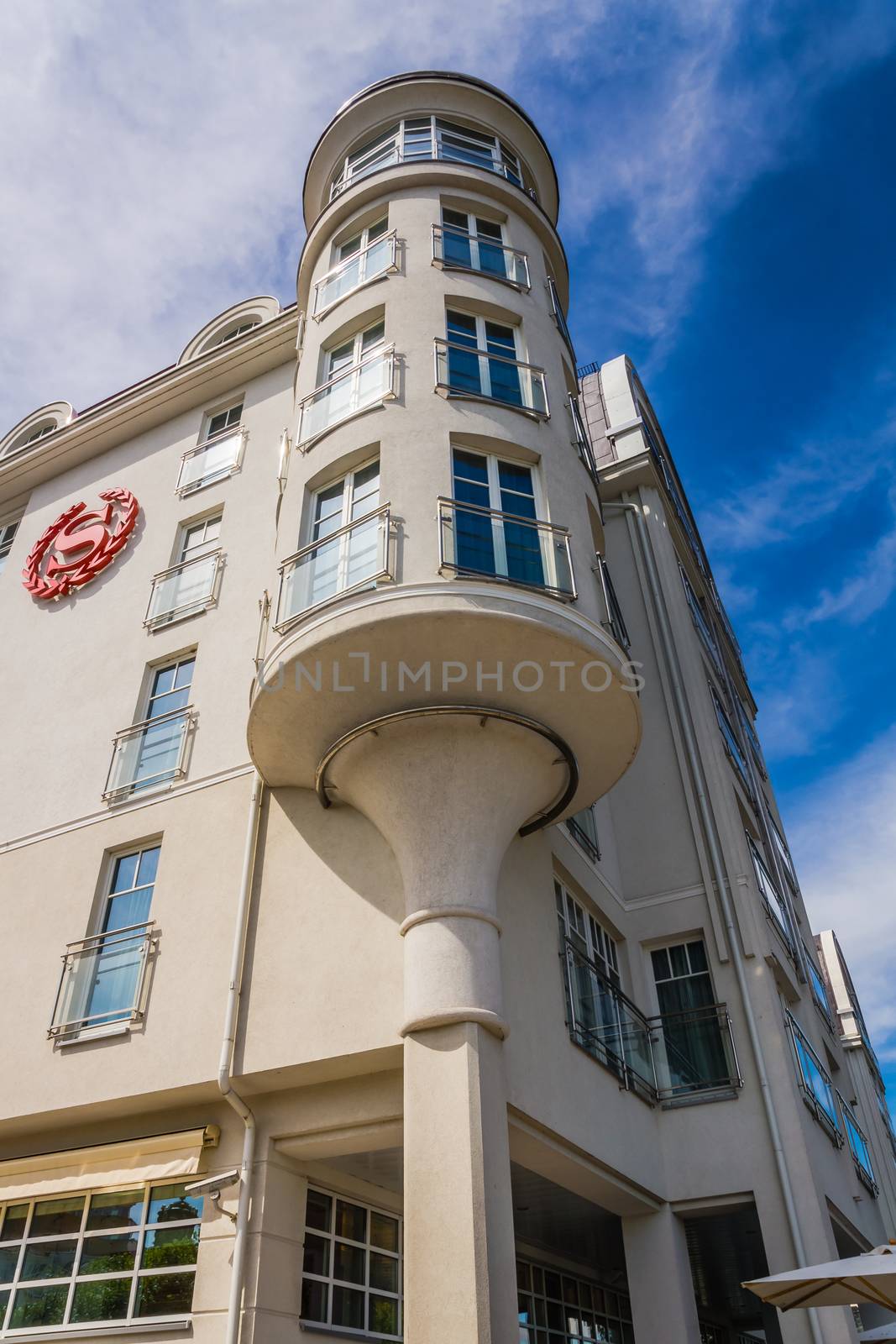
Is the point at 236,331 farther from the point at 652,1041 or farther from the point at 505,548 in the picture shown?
the point at 652,1041

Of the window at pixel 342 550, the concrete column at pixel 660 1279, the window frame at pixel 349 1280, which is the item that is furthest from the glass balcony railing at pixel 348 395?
the concrete column at pixel 660 1279

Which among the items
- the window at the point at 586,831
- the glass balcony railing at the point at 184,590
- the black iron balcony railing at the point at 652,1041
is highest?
the glass balcony railing at the point at 184,590

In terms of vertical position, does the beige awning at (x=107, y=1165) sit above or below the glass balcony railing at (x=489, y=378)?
below

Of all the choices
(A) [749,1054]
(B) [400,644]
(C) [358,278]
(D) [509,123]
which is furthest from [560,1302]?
(D) [509,123]

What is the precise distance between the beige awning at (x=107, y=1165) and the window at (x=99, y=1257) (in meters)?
0.35

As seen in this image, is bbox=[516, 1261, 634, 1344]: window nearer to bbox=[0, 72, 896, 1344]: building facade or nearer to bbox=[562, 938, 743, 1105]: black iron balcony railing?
bbox=[0, 72, 896, 1344]: building facade

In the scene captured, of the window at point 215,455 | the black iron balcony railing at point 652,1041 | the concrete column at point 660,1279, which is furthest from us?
the window at point 215,455

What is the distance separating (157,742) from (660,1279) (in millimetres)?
10153

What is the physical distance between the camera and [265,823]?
13.1 metres

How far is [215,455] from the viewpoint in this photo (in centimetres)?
1945

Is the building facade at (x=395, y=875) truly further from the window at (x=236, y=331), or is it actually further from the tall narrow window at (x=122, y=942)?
the window at (x=236, y=331)

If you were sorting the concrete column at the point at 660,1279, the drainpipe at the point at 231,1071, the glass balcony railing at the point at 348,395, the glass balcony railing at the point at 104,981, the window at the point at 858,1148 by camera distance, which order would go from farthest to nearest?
the window at the point at 858,1148
the glass balcony railing at the point at 348,395
the concrete column at the point at 660,1279
the glass balcony railing at the point at 104,981
the drainpipe at the point at 231,1071

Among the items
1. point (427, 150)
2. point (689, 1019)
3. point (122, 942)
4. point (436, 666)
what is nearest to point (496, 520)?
point (436, 666)

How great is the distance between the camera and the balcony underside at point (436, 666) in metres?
11.4
